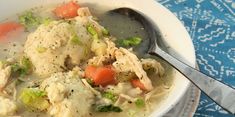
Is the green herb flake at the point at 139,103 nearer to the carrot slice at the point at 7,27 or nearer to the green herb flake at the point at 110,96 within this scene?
the green herb flake at the point at 110,96

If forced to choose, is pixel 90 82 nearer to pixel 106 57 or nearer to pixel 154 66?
pixel 106 57

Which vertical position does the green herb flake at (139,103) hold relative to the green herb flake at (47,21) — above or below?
below

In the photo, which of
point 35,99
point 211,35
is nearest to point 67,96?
point 35,99

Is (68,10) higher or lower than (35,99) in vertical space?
higher

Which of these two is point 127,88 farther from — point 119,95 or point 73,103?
point 73,103

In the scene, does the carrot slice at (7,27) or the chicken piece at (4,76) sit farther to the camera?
the carrot slice at (7,27)

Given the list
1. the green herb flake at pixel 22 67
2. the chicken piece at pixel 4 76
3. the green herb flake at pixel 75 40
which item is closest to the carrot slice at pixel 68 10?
the green herb flake at pixel 75 40

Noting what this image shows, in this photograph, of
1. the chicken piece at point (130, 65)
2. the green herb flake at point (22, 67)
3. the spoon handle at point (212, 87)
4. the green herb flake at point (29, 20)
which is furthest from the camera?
the green herb flake at point (29, 20)
